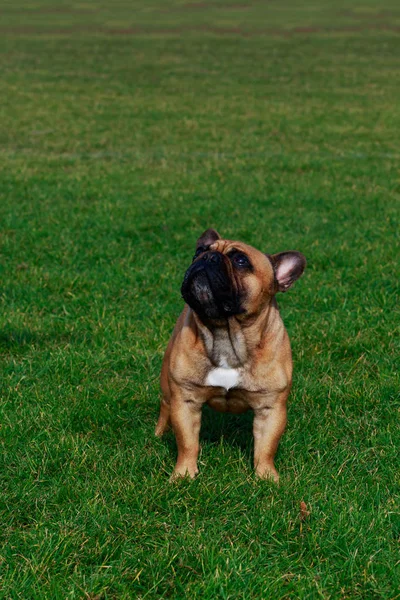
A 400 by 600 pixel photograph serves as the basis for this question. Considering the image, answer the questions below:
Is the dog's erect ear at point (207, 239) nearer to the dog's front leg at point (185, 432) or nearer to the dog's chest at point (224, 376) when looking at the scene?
the dog's chest at point (224, 376)

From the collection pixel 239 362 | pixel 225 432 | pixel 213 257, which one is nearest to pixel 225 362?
pixel 239 362

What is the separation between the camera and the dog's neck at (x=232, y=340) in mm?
4203

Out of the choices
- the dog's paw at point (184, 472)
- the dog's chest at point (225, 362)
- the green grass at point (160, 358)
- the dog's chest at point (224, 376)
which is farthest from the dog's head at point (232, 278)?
the green grass at point (160, 358)

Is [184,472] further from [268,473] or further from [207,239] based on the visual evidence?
[207,239]

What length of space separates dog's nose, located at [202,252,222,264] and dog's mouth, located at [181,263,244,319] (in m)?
0.06

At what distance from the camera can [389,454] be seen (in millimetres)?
4586

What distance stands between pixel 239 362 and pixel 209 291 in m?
0.51

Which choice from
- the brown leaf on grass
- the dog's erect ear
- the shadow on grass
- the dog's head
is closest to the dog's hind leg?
the shadow on grass

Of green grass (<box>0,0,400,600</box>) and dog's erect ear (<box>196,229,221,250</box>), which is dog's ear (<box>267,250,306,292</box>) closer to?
dog's erect ear (<box>196,229,221,250</box>)

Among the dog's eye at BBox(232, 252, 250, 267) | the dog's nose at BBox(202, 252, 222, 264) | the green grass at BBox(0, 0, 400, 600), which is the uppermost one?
the dog's nose at BBox(202, 252, 222, 264)

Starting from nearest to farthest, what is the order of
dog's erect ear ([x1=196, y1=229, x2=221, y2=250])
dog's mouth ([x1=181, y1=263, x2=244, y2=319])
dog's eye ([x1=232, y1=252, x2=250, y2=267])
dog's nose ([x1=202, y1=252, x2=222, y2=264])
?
dog's mouth ([x1=181, y1=263, x2=244, y2=319])
dog's nose ([x1=202, y1=252, x2=222, y2=264])
dog's eye ([x1=232, y1=252, x2=250, y2=267])
dog's erect ear ([x1=196, y1=229, x2=221, y2=250])

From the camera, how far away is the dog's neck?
13.8 feet

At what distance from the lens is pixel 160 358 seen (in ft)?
19.7

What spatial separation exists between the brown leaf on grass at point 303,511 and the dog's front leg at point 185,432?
639 mm
